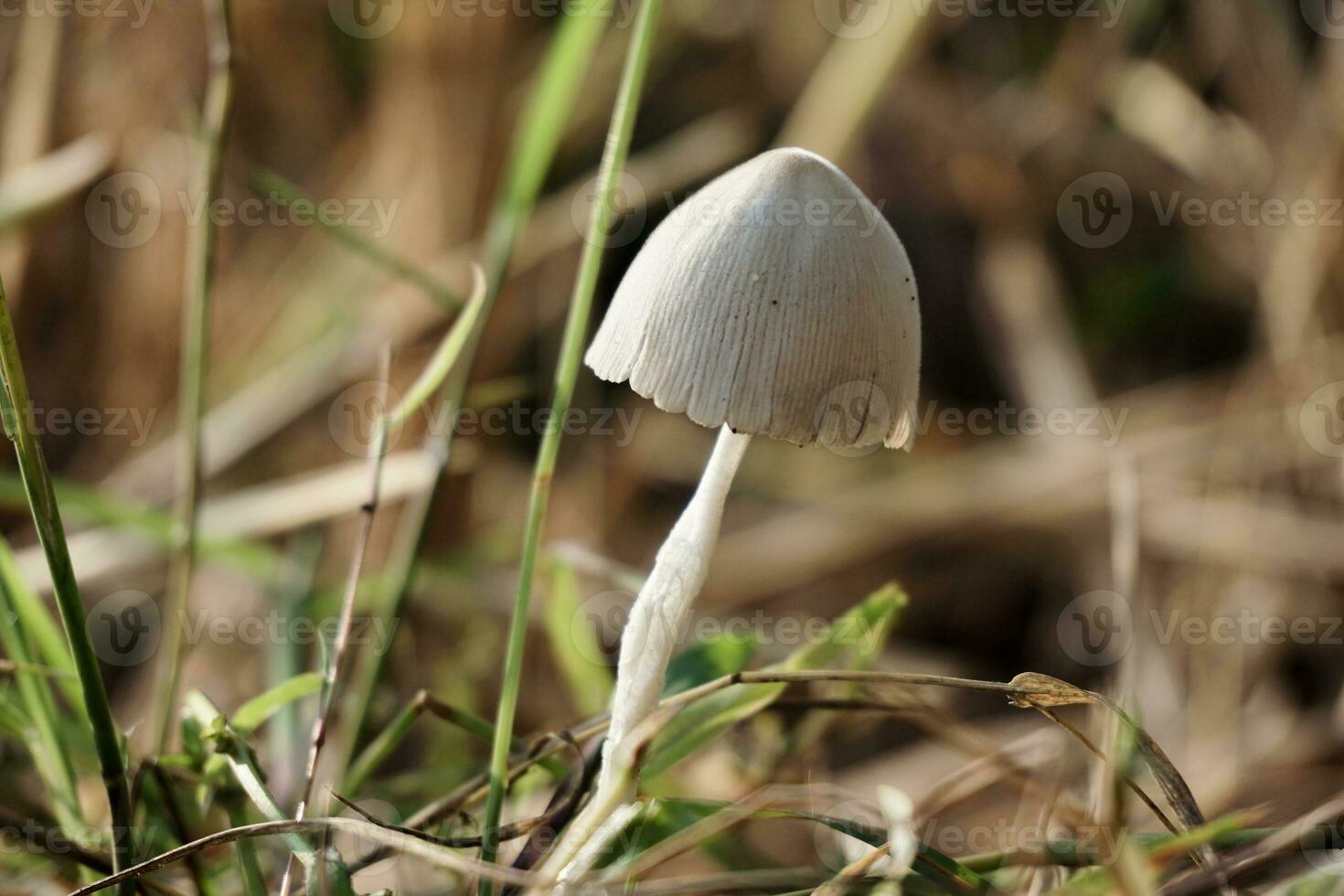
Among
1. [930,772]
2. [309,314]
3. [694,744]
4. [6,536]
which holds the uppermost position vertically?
[309,314]

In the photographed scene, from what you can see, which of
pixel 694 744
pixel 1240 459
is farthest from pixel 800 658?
pixel 1240 459

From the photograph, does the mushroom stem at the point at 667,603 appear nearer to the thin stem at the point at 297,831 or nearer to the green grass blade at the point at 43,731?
the thin stem at the point at 297,831

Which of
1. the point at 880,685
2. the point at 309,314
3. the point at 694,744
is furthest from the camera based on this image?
the point at 309,314

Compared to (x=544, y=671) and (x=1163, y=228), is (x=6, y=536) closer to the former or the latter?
(x=544, y=671)

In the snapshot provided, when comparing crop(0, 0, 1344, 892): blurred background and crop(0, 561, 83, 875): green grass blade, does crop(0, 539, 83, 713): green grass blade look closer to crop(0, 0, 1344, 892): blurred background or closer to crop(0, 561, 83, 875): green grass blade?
crop(0, 561, 83, 875): green grass blade

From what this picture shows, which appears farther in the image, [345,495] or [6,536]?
[6,536]

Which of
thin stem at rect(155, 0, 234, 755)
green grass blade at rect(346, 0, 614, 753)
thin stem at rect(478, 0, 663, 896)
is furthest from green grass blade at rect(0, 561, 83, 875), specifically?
thin stem at rect(478, 0, 663, 896)

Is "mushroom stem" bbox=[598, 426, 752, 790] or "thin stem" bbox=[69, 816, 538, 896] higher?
"mushroom stem" bbox=[598, 426, 752, 790]
